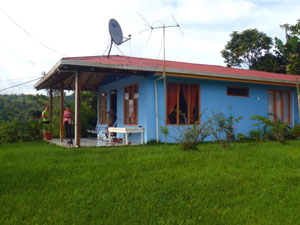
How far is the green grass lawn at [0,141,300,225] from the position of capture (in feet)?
11.8

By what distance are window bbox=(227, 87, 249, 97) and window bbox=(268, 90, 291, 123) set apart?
1.45 m

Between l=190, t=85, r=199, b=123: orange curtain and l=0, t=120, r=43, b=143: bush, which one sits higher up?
l=190, t=85, r=199, b=123: orange curtain

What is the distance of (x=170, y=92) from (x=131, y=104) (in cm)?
169

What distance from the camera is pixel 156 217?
143 inches

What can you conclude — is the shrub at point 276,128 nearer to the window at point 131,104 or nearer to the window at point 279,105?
the window at point 279,105

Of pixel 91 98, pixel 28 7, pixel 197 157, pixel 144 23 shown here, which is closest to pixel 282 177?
pixel 197 157

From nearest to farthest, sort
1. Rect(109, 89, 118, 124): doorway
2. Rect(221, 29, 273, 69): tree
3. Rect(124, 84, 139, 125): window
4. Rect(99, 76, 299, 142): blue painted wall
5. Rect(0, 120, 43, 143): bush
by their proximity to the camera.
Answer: Rect(99, 76, 299, 142): blue painted wall < Rect(124, 84, 139, 125): window < Rect(0, 120, 43, 143): bush < Rect(109, 89, 118, 124): doorway < Rect(221, 29, 273, 69): tree

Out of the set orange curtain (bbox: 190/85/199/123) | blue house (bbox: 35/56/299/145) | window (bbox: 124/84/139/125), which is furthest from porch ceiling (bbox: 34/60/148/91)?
orange curtain (bbox: 190/85/199/123)

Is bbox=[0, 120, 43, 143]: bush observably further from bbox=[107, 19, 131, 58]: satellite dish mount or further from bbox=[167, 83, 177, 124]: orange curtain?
bbox=[167, 83, 177, 124]: orange curtain

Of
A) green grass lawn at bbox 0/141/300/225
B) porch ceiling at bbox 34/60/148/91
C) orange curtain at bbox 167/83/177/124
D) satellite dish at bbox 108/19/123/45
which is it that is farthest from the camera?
orange curtain at bbox 167/83/177/124

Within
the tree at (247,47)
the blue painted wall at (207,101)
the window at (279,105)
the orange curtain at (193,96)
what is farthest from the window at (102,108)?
the tree at (247,47)

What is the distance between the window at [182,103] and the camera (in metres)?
9.90

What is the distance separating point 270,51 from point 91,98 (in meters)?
19.0

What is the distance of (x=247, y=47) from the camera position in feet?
89.1
